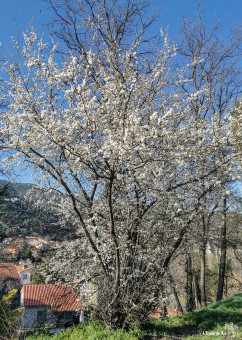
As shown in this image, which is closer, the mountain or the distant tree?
the distant tree

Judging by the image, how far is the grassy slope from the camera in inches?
155

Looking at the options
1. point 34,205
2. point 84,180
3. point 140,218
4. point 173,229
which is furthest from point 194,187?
point 34,205

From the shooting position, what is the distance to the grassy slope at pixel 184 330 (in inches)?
155

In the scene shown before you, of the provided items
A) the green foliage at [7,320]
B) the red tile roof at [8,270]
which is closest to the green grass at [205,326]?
the green foliage at [7,320]

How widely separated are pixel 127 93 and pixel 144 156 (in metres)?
1.43

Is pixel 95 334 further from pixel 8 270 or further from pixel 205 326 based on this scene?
pixel 8 270

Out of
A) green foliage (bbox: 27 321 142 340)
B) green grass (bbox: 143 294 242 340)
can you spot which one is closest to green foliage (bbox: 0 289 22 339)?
green foliage (bbox: 27 321 142 340)

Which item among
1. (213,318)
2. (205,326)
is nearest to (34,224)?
(205,326)

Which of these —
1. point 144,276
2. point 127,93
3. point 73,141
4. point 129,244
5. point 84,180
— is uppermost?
point 127,93

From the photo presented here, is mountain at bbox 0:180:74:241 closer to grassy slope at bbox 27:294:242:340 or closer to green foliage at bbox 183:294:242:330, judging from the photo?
grassy slope at bbox 27:294:242:340

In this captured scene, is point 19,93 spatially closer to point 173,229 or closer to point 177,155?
point 177,155

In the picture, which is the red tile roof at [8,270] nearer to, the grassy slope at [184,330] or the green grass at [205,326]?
the grassy slope at [184,330]

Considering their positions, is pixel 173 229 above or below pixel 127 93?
below

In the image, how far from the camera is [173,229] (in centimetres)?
557
